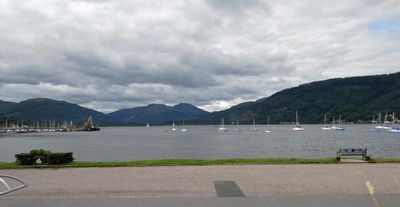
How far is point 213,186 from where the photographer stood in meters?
16.7

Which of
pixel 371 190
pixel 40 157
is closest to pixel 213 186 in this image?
pixel 371 190

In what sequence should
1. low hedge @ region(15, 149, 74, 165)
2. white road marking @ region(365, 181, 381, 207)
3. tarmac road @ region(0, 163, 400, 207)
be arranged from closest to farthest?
white road marking @ region(365, 181, 381, 207), tarmac road @ region(0, 163, 400, 207), low hedge @ region(15, 149, 74, 165)

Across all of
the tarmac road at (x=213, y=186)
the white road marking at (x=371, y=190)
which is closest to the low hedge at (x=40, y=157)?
the tarmac road at (x=213, y=186)

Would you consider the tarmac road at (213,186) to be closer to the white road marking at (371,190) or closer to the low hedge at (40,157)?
the white road marking at (371,190)

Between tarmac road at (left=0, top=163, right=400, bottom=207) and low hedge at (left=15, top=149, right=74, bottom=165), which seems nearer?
tarmac road at (left=0, top=163, right=400, bottom=207)

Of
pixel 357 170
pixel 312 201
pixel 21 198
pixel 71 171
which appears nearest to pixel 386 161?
pixel 357 170

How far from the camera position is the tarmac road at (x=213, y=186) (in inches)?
537

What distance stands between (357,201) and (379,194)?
1.59 meters

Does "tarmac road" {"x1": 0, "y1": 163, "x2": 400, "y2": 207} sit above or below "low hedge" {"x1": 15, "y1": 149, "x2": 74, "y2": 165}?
below

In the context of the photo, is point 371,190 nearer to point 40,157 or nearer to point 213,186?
point 213,186

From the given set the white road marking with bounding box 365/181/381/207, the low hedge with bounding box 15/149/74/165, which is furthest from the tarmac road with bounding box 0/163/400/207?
the low hedge with bounding box 15/149/74/165

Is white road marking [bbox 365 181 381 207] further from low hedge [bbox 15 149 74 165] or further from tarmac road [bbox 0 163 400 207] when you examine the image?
low hedge [bbox 15 149 74 165]

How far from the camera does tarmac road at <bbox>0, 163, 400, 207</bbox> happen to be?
13633mm

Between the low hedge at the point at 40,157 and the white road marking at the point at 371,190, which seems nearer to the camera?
the white road marking at the point at 371,190
